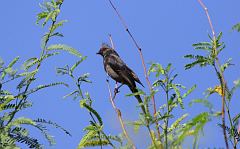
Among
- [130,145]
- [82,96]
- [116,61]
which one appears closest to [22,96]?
[82,96]

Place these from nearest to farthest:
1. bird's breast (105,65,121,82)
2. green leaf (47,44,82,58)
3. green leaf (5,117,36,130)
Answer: green leaf (5,117,36,130) < green leaf (47,44,82,58) < bird's breast (105,65,121,82)

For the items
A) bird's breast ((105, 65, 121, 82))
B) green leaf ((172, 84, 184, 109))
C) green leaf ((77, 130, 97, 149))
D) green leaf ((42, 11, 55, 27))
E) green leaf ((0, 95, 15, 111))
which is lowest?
green leaf ((77, 130, 97, 149))

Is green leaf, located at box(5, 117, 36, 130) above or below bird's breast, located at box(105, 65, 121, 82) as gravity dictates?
below

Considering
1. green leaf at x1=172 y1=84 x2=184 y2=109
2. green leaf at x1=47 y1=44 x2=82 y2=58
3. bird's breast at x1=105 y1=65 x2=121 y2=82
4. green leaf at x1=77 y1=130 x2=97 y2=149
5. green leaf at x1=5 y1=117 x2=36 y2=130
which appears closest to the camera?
green leaf at x1=5 y1=117 x2=36 y2=130

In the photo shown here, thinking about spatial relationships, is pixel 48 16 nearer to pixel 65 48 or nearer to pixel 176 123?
pixel 65 48

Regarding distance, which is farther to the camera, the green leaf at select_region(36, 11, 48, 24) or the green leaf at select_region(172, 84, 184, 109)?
the green leaf at select_region(36, 11, 48, 24)

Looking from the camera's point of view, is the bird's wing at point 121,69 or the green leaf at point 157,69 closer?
the green leaf at point 157,69

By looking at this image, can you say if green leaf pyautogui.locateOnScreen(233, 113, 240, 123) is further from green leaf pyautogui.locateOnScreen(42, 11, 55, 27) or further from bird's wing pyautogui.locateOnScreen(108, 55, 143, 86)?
bird's wing pyautogui.locateOnScreen(108, 55, 143, 86)

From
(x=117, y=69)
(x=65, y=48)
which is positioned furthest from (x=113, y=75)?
(x=65, y=48)

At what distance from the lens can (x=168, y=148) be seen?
246 centimetres

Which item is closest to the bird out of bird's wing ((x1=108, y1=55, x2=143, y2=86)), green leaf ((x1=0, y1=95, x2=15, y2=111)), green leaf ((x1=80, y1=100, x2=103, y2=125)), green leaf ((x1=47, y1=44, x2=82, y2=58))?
bird's wing ((x1=108, y1=55, x2=143, y2=86))

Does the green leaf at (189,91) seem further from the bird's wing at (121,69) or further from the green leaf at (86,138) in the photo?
the bird's wing at (121,69)

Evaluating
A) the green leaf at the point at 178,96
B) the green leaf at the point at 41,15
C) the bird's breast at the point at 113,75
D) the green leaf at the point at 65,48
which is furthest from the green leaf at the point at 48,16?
the bird's breast at the point at 113,75

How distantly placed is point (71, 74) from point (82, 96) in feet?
0.77
